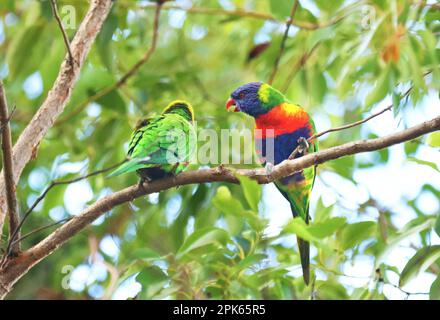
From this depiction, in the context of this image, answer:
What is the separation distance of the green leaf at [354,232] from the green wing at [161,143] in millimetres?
776

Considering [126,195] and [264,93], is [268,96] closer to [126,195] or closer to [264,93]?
[264,93]

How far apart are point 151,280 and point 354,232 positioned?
2.85 feet

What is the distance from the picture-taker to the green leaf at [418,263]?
215 cm

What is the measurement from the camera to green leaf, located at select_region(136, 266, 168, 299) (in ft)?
7.63

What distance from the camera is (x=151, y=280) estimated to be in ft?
7.79

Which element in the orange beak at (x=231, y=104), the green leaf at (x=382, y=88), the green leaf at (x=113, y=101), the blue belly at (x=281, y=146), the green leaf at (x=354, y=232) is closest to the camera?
the green leaf at (x=354, y=232)

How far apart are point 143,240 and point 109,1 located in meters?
1.32

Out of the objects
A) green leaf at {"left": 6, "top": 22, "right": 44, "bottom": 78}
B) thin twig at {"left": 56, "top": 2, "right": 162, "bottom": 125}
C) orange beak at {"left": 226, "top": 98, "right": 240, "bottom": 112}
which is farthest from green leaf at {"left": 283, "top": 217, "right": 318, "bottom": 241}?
green leaf at {"left": 6, "top": 22, "right": 44, "bottom": 78}

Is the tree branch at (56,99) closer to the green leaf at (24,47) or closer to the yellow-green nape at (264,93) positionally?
the yellow-green nape at (264,93)

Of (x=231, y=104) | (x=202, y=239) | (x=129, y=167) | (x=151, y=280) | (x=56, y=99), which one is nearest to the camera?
(x=129, y=167)

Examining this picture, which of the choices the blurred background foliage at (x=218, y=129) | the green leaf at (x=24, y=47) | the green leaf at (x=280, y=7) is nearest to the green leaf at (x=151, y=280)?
the blurred background foliage at (x=218, y=129)

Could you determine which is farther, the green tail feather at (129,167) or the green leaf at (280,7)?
the green leaf at (280,7)

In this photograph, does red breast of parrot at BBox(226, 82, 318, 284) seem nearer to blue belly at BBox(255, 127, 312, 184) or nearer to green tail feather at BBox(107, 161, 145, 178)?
blue belly at BBox(255, 127, 312, 184)

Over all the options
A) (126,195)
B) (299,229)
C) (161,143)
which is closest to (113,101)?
(161,143)
